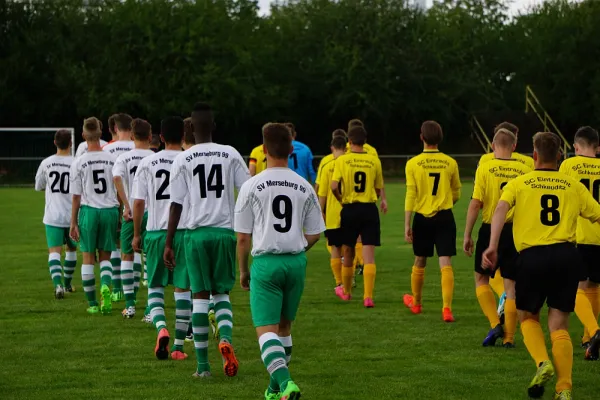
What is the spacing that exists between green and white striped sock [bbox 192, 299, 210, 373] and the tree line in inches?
1629

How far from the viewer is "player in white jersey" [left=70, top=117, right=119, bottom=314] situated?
475 inches

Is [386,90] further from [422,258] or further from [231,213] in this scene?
[231,213]

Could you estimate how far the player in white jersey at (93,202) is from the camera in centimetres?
1205

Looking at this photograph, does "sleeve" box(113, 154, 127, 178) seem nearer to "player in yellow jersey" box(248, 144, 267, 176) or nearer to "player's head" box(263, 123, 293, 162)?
"player's head" box(263, 123, 293, 162)

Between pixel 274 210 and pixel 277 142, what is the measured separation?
46 centimetres

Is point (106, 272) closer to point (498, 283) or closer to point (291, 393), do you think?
point (498, 283)

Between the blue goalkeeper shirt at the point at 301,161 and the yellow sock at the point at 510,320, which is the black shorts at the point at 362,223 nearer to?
the yellow sock at the point at 510,320

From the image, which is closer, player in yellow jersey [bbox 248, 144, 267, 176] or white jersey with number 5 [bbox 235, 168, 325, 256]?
white jersey with number 5 [bbox 235, 168, 325, 256]

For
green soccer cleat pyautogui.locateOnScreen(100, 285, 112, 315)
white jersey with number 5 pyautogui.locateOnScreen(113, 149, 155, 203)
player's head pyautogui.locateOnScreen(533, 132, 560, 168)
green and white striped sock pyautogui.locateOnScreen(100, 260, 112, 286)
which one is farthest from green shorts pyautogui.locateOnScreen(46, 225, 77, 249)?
player's head pyautogui.locateOnScreen(533, 132, 560, 168)

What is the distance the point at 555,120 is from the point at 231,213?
1906 inches

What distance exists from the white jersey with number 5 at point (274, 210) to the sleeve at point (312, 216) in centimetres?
4

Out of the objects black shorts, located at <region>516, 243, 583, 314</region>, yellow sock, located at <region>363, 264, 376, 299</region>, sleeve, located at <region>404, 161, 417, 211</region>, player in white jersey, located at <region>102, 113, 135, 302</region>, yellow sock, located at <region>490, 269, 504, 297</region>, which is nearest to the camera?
black shorts, located at <region>516, 243, 583, 314</region>

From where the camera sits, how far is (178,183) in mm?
8625

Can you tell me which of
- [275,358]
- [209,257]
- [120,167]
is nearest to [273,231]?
[275,358]
